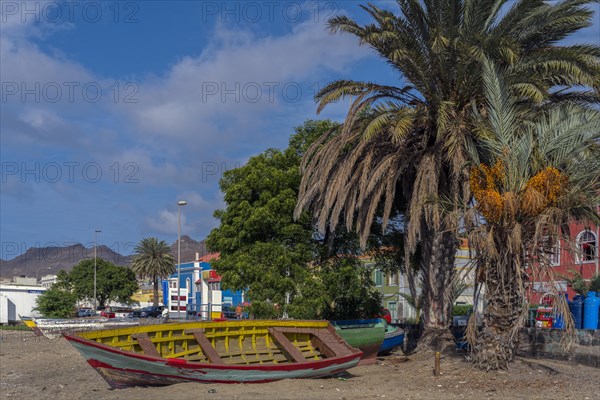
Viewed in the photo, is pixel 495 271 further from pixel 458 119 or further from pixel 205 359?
pixel 205 359

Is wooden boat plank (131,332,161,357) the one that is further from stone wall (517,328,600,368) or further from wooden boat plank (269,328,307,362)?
stone wall (517,328,600,368)

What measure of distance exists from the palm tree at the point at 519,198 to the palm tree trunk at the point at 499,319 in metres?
0.02

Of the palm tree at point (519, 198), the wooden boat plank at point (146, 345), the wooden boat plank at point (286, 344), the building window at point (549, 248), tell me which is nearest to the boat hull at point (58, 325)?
the wooden boat plank at point (286, 344)

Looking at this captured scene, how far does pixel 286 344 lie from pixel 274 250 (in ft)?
20.9

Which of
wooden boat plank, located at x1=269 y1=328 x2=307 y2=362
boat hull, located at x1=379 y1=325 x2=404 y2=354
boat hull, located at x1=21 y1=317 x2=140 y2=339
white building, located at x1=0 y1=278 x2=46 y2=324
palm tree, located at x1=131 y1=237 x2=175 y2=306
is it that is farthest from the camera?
palm tree, located at x1=131 y1=237 x2=175 y2=306

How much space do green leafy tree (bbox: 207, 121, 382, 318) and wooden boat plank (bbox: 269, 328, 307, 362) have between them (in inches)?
190

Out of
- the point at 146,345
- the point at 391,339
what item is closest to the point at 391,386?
the point at 146,345

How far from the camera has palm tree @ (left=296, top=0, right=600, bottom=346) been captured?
699 inches

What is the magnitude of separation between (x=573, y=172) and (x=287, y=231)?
34.5 ft

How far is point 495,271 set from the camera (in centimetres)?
1608

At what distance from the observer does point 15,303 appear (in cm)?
6059

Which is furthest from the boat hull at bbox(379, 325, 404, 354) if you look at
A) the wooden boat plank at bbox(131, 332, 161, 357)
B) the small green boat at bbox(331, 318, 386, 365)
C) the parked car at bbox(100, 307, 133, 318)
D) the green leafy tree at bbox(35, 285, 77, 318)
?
the parked car at bbox(100, 307, 133, 318)

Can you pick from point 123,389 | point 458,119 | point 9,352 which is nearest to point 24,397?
point 123,389

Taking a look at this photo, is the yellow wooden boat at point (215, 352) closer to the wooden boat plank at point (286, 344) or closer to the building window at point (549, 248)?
the wooden boat plank at point (286, 344)
